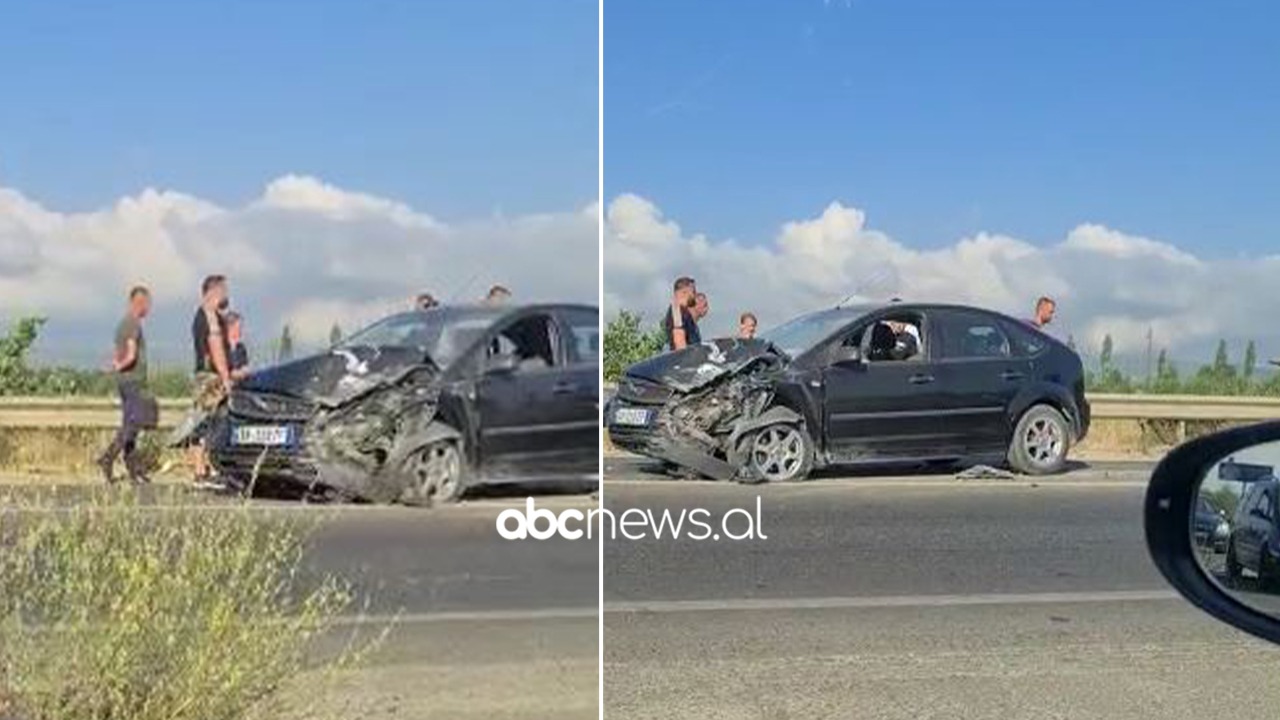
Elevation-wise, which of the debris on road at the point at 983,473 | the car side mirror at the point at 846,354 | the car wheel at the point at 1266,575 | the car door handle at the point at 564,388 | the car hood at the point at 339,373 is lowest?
the car wheel at the point at 1266,575

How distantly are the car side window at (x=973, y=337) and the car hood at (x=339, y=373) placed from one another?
0.91m

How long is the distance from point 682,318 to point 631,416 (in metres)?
0.19

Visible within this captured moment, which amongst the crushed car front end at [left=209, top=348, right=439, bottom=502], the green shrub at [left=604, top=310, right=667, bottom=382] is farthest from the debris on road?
the crushed car front end at [left=209, top=348, right=439, bottom=502]

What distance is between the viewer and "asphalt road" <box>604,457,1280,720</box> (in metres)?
2.71

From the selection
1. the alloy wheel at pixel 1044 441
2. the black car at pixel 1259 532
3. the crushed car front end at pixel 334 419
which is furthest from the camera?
the alloy wheel at pixel 1044 441

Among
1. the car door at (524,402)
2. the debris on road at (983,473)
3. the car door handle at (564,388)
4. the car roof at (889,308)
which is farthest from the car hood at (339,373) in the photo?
the debris on road at (983,473)

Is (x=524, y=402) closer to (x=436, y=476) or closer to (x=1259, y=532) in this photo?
(x=436, y=476)

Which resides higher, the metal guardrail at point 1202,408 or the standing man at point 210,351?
the standing man at point 210,351

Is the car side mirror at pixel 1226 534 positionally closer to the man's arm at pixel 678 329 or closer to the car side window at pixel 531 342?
the man's arm at pixel 678 329

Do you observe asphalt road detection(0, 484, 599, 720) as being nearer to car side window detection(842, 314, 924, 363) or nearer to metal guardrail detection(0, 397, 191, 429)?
metal guardrail detection(0, 397, 191, 429)

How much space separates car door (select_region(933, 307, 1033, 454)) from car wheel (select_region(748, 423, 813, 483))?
0.95ft

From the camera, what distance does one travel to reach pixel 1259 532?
2221 millimetres

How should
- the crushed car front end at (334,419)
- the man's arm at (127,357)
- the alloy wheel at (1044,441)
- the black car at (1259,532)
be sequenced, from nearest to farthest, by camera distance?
the black car at (1259,532), the man's arm at (127,357), the crushed car front end at (334,419), the alloy wheel at (1044,441)

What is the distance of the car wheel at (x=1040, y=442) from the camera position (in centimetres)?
278
